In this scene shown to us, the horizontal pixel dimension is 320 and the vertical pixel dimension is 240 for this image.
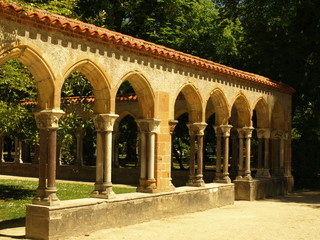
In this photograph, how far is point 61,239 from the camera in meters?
8.11

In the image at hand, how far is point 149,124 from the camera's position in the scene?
35.9ft

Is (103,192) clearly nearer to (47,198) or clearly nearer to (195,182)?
(47,198)

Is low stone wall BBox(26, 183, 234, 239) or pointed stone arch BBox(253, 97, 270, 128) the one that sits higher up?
pointed stone arch BBox(253, 97, 270, 128)

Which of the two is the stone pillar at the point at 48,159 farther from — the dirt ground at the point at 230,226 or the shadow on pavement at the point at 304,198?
the shadow on pavement at the point at 304,198

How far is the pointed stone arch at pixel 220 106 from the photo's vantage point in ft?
45.2

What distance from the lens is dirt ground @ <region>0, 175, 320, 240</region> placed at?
8820 mm

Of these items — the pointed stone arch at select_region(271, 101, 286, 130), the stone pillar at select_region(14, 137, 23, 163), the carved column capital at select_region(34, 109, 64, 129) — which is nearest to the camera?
the carved column capital at select_region(34, 109, 64, 129)

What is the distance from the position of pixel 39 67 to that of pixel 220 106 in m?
6.93

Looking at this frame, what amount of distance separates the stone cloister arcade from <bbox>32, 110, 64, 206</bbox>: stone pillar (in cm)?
2

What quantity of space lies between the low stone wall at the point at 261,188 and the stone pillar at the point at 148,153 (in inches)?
199

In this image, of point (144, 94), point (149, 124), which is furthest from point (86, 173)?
point (144, 94)

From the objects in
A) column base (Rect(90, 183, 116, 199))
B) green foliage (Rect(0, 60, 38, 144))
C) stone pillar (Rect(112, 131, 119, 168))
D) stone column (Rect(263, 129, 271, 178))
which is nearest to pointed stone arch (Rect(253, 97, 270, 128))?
stone column (Rect(263, 129, 271, 178))

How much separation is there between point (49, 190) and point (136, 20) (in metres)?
17.5

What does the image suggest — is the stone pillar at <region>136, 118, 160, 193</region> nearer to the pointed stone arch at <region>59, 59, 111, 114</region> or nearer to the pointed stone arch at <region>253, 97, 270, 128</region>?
the pointed stone arch at <region>59, 59, 111, 114</region>
